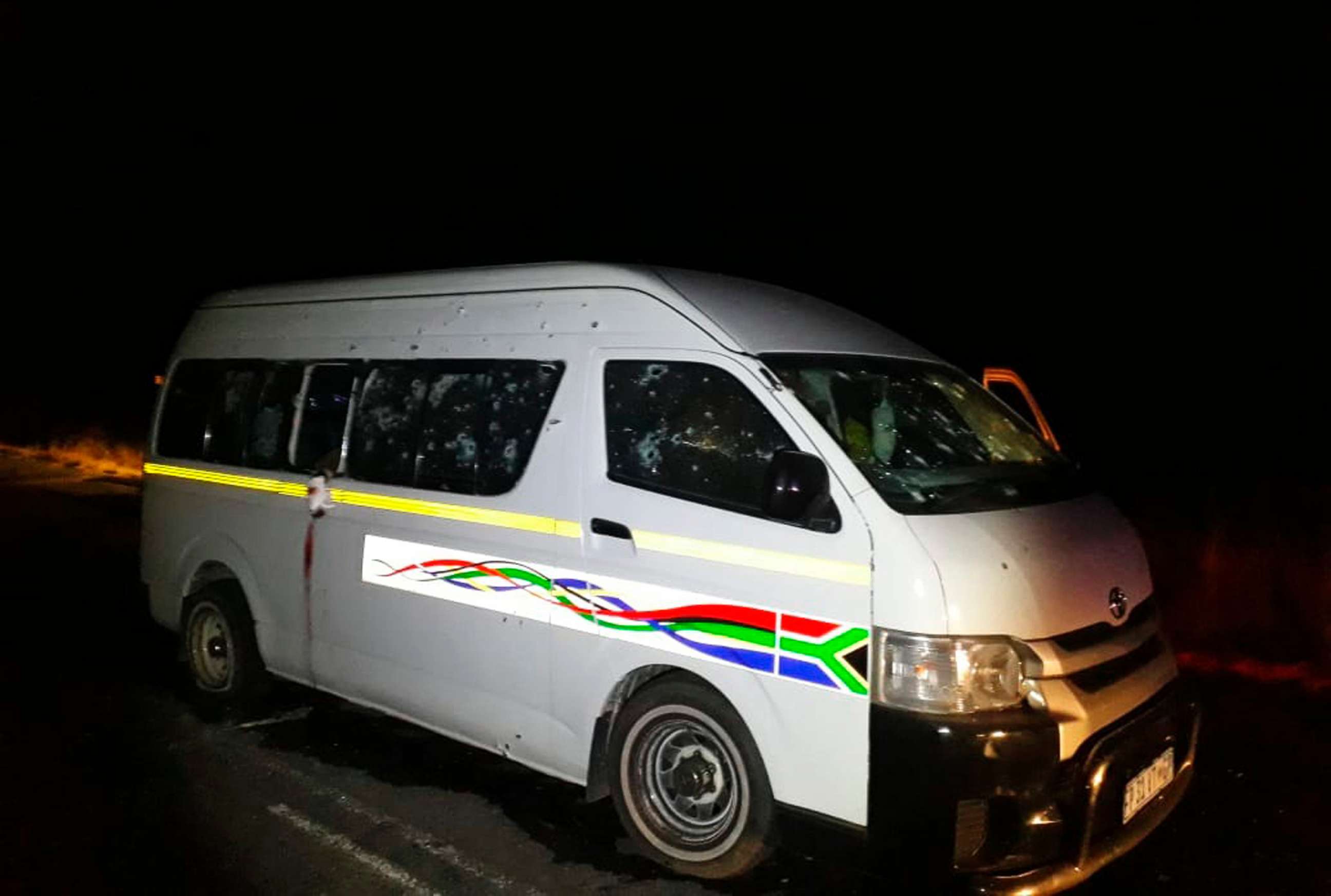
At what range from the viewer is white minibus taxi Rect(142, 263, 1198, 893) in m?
3.26

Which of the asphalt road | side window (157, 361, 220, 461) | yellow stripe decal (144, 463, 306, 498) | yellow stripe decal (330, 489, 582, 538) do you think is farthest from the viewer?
side window (157, 361, 220, 461)

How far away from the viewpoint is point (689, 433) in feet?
13.0

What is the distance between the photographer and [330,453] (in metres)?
5.31

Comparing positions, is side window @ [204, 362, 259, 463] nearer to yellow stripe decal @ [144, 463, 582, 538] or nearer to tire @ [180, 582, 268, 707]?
yellow stripe decal @ [144, 463, 582, 538]

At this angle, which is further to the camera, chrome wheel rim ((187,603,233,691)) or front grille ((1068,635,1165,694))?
chrome wheel rim ((187,603,233,691))

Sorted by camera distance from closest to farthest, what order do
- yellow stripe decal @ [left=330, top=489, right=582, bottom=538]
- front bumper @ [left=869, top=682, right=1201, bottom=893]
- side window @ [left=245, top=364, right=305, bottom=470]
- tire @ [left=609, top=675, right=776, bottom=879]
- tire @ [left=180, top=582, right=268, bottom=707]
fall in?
front bumper @ [left=869, top=682, right=1201, bottom=893], tire @ [left=609, top=675, right=776, bottom=879], yellow stripe decal @ [left=330, top=489, right=582, bottom=538], side window @ [left=245, top=364, right=305, bottom=470], tire @ [left=180, top=582, right=268, bottom=707]

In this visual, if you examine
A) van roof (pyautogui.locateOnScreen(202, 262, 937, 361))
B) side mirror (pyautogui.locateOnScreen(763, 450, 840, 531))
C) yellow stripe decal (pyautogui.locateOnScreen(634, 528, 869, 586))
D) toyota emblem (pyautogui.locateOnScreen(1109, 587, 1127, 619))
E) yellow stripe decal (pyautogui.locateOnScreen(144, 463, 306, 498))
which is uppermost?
van roof (pyautogui.locateOnScreen(202, 262, 937, 361))

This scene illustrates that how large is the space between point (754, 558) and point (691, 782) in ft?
3.20

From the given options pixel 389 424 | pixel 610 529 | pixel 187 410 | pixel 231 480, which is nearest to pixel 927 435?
pixel 610 529

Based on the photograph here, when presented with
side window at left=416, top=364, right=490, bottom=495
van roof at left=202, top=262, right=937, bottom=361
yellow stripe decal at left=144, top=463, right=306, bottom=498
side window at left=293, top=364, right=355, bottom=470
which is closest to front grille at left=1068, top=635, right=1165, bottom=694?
van roof at left=202, top=262, right=937, bottom=361

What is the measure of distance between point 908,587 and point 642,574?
1.09m

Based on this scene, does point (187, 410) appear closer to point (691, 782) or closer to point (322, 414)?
point (322, 414)

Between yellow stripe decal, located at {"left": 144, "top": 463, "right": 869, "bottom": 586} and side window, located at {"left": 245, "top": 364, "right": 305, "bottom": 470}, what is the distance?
0.41 ft

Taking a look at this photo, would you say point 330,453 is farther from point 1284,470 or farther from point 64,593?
point 1284,470
